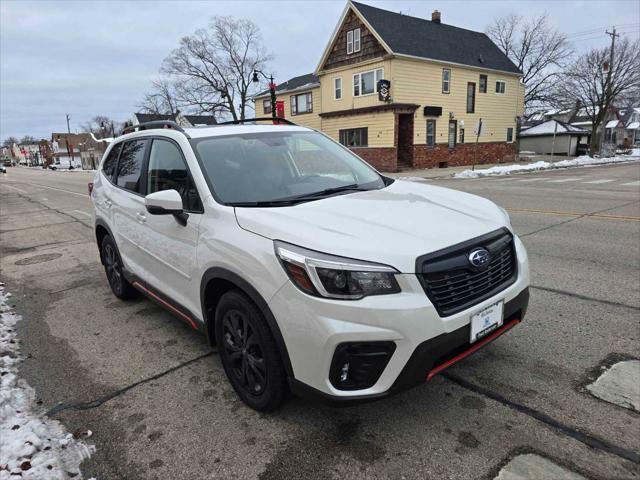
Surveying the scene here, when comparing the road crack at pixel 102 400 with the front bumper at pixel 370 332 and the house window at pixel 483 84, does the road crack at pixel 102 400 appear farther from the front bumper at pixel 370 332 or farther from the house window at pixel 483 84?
the house window at pixel 483 84

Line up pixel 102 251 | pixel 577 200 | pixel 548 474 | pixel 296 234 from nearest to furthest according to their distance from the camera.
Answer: pixel 548 474 → pixel 296 234 → pixel 102 251 → pixel 577 200

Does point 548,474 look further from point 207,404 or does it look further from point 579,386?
point 207,404

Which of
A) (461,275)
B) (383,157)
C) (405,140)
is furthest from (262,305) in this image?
(405,140)

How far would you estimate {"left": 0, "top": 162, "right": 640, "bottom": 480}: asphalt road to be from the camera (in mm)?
2371

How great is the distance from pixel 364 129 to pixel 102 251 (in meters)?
24.0

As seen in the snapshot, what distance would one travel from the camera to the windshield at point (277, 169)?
3.08m

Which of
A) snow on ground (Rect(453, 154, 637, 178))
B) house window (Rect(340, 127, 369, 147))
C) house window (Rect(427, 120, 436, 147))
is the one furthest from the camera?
house window (Rect(427, 120, 436, 147))

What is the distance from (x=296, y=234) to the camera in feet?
7.79

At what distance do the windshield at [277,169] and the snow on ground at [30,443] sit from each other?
1.73m

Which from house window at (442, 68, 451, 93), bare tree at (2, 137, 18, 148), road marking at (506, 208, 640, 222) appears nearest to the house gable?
house window at (442, 68, 451, 93)

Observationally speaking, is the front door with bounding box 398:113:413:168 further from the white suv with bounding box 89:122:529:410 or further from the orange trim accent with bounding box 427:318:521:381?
the orange trim accent with bounding box 427:318:521:381

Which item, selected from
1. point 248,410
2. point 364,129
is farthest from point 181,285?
point 364,129

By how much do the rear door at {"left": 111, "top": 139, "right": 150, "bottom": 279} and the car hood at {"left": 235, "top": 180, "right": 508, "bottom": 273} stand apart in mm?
1653

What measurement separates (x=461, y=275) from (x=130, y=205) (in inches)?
122
